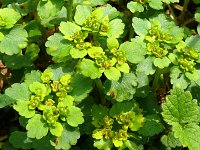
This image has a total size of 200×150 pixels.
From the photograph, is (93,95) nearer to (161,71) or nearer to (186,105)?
(161,71)

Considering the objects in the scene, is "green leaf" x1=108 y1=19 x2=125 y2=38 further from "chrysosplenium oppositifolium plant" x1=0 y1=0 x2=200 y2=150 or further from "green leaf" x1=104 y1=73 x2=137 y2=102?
"green leaf" x1=104 y1=73 x2=137 y2=102

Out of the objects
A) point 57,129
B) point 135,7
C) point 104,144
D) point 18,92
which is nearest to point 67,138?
point 57,129

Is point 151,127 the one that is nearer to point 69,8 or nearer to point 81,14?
point 81,14

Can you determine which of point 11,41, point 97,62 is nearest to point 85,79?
point 97,62

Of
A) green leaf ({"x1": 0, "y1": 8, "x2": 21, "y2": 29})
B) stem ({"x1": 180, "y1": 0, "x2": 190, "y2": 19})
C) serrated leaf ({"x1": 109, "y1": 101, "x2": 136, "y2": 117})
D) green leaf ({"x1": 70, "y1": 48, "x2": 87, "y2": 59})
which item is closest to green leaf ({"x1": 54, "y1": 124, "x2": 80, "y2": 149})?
serrated leaf ({"x1": 109, "y1": 101, "x2": 136, "y2": 117})

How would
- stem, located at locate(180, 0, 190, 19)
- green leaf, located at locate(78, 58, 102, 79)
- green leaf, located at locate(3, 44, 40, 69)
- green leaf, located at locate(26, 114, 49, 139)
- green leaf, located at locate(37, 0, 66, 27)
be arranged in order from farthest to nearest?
stem, located at locate(180, 0, 190, 19) → green leaf, located at locate(3, 44, 40, 69) → green leaf, located at locate(37, 0, 66, 27) → green leaf, located at locate(78, 58, 102, 79) → green leaf, located at locate(26, 114, 49, 139)

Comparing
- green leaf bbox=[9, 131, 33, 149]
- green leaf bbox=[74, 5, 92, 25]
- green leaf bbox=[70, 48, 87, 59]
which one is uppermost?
green leaf bbox=[74, 5, 92, 25]
